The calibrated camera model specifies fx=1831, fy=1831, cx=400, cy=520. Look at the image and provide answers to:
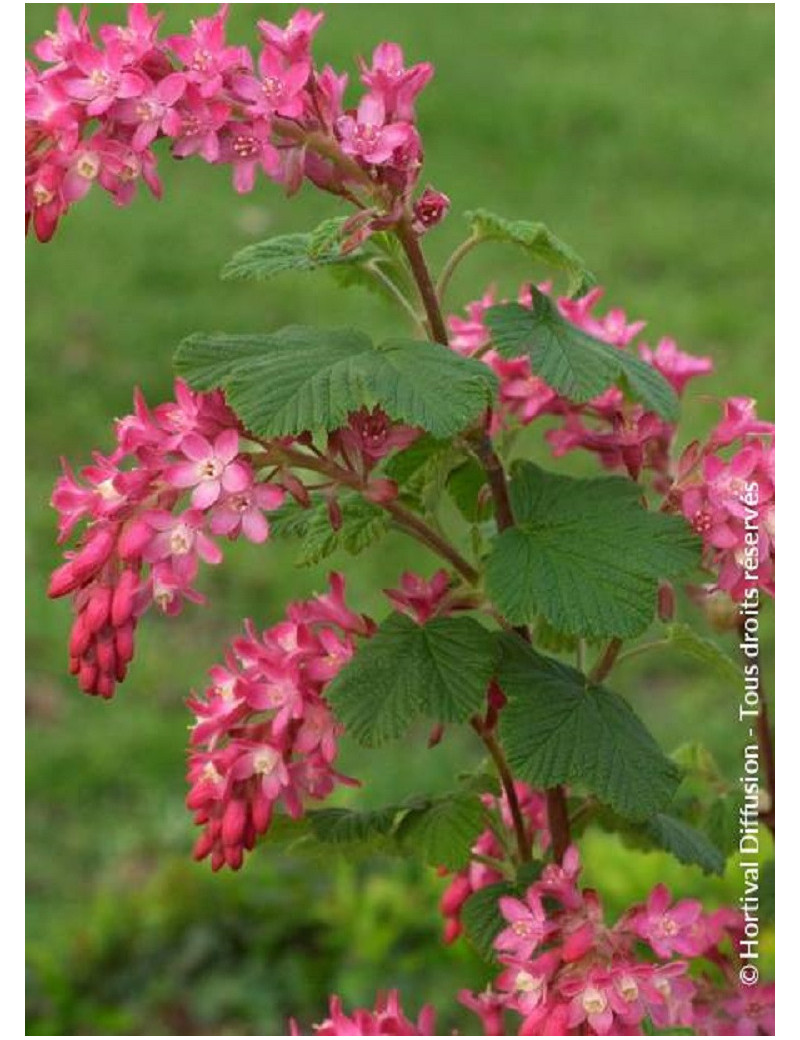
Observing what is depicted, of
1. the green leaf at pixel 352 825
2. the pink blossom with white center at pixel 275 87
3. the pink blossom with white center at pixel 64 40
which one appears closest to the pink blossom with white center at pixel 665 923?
the green leaf at pixel 352 825

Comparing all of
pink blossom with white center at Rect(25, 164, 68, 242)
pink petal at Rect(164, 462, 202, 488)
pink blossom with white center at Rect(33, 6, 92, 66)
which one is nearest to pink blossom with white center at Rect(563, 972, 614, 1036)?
pink petal at Rect(164, 462, 202, 488)

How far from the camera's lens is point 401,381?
4.14 feet

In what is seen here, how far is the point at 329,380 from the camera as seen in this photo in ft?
4.13

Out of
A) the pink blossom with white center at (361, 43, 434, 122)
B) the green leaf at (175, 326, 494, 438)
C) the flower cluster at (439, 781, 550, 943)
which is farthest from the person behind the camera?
the flower cluster at (439, 781, 550, 943)

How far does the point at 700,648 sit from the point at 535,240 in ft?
1.17

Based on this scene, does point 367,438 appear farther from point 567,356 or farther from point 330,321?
point 330,321

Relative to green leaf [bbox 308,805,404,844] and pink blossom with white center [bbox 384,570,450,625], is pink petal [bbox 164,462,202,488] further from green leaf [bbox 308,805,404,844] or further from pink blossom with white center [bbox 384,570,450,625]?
green leaf [bbox 308,805,404,844]

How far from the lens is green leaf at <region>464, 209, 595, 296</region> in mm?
1401

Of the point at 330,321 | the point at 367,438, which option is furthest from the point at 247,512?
the point at 330,321

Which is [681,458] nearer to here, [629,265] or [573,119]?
[629,265]

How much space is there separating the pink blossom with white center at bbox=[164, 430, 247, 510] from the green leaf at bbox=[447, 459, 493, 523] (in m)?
0.29


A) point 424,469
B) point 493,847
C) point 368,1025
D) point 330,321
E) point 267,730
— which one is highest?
point 330,321

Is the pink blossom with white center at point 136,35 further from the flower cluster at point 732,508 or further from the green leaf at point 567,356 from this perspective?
the flower cluster at point 732,508
